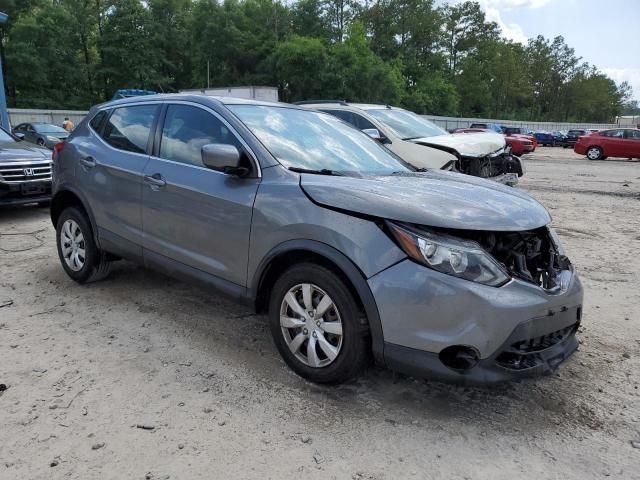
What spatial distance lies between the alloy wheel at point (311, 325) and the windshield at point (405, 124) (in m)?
5.50

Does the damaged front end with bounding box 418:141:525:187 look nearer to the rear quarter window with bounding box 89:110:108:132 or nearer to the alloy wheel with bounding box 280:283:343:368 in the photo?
the rear quarter window with bounding box 89:110:108:132

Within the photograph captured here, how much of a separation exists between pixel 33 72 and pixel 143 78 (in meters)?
9.53

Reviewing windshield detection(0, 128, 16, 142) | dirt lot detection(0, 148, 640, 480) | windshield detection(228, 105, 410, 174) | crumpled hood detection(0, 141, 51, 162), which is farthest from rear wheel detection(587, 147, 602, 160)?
windshield detection(0, 128, 16, 142)

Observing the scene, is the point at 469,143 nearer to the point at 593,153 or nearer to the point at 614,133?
the point at 593,153

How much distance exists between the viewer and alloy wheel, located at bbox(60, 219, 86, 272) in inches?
186

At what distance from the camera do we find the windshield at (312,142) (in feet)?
11.2

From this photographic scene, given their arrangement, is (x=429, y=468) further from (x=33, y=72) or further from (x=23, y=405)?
(x=33, y=72)

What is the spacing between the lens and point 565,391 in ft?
10.3

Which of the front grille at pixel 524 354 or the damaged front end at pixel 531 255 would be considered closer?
the front grille at pixel 524 354

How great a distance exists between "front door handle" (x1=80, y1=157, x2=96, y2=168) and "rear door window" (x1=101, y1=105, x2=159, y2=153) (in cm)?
21

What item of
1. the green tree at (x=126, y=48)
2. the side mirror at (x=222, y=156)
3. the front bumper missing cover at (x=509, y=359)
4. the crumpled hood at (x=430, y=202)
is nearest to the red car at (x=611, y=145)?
the crumpled hood at (x=430, y=202)

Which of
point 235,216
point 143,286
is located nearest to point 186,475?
point 235,216

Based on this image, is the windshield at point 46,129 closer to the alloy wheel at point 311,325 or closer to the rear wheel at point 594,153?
the alloy wheel at point 311,325

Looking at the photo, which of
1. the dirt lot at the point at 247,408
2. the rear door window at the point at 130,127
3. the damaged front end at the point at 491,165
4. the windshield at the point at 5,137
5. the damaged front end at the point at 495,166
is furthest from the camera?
the windshield at the point at 5,137
